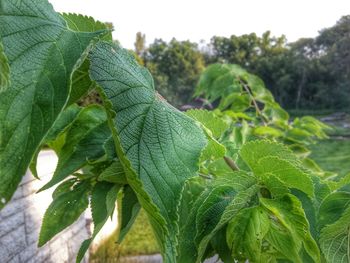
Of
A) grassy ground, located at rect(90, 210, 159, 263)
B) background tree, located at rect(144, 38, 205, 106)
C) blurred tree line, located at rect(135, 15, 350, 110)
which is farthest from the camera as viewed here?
background tree, located at rect(144, 38, 205, 106)

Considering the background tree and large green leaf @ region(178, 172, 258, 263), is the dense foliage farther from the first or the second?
the background tree

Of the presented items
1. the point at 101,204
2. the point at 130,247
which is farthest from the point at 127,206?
the point at 130,247

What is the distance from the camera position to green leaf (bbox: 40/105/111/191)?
1.42 feet

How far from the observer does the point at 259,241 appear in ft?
1.39

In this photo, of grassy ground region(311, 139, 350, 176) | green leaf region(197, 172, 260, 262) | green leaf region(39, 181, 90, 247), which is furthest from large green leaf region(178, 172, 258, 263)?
grassy ground region(311, 139, 350, 176)

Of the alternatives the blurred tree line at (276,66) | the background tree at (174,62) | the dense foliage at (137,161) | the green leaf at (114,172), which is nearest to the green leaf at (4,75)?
the dense foliage at (137,161)

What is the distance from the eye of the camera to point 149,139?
269mm

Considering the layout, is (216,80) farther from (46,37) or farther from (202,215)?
(46,37)

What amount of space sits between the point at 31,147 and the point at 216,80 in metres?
1.26

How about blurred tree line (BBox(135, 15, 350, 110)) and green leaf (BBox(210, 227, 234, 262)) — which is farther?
blurred tree line (BBox(135, 15, 350, 110))

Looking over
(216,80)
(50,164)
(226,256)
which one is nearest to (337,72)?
(50,164)

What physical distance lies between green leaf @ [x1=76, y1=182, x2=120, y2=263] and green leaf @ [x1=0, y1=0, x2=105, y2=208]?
167 mm

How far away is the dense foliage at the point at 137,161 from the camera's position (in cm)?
22

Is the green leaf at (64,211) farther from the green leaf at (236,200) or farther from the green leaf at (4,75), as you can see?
the green leaf at (4,75)
